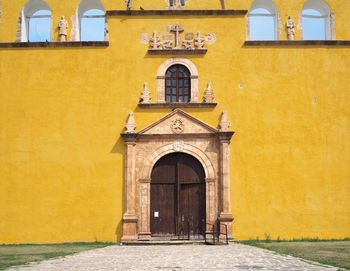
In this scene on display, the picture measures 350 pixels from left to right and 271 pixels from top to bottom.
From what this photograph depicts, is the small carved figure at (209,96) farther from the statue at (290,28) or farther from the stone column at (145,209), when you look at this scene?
the statue at (290,28)

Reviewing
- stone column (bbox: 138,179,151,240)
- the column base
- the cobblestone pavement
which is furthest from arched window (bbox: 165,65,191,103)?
the cobblestone pavement

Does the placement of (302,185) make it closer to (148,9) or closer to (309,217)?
(309,217)

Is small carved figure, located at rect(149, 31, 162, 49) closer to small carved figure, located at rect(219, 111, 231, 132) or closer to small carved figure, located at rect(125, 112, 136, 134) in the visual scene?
small carved figure, located at rect(125, 112, 136, 134)

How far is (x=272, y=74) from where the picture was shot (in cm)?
2073

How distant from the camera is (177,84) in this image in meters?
20.8

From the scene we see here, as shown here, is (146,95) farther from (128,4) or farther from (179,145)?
(128,4)

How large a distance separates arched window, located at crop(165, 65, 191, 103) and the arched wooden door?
1988 millimetres

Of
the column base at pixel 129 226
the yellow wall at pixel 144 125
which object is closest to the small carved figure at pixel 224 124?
the yellow wall at pixel 144 125

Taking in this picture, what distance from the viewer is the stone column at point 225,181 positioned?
1973 centimetres

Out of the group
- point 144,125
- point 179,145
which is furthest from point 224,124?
point 144,125

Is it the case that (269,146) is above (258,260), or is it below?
above

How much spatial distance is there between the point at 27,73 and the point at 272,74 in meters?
8.49

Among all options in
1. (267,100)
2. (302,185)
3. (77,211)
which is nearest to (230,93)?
(267,100)

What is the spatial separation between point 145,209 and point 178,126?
3.01m
